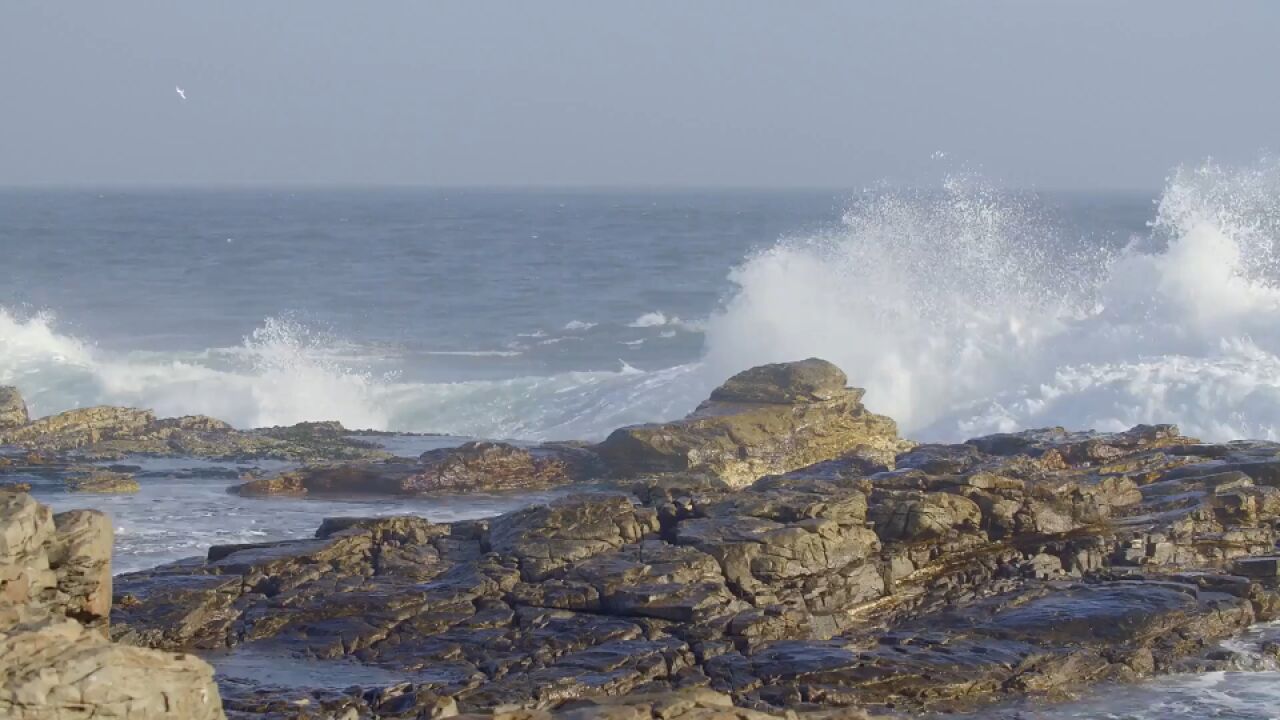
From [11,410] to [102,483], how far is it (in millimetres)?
5073

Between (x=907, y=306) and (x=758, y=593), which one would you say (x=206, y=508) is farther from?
(x=907, y=306)

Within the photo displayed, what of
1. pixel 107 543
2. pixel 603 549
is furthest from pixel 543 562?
pixel 107 543

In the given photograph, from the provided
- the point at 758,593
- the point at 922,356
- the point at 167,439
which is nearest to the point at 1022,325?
the point at 922,356

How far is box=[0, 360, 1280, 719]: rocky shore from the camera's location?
12141 millimetres

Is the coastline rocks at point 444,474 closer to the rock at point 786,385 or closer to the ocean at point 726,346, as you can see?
the ocean at point 726,346

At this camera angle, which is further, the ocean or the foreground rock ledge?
the ocean

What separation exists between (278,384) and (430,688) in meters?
21.8

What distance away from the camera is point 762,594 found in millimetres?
13914

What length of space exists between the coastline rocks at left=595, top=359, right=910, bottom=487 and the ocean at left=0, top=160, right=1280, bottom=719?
2.02 meters

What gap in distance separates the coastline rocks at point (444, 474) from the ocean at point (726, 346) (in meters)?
0.90

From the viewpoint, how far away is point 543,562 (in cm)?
1436

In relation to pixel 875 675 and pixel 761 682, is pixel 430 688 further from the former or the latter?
pixel 875 675

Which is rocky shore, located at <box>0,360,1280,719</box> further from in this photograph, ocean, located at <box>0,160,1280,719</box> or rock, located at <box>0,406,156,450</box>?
rock, located at <box>0,406,156,450</box>

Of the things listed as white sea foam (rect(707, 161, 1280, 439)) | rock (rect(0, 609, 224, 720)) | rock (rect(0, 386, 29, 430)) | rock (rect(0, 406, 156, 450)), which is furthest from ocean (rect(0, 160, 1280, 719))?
rock (rect(0, 609, 224, 720))
